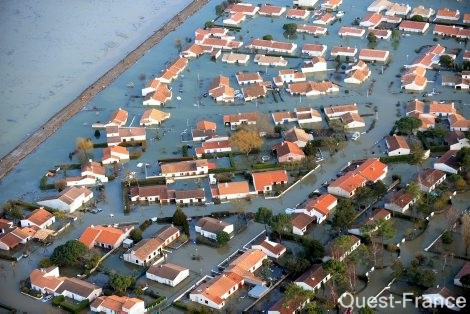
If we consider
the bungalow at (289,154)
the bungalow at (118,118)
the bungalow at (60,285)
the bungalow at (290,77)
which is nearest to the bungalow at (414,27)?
the bungalow at (290,77)

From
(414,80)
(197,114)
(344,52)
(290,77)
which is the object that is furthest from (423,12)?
(197,114)

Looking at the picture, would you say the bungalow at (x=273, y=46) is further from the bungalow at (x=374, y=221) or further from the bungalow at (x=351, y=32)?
the bungalow at (x=374, y=221)

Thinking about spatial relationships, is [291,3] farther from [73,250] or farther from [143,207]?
[73,250]

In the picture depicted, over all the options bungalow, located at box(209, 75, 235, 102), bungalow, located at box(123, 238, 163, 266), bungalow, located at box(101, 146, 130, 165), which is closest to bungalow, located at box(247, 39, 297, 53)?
bungalow, located at box(209, 75, 235, 102)

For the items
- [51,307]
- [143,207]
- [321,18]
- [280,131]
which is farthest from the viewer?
[321,18]

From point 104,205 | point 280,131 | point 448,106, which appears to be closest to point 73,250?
point 104,205

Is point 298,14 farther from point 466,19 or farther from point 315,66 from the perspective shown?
point 466,19

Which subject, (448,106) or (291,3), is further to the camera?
(291,3)
